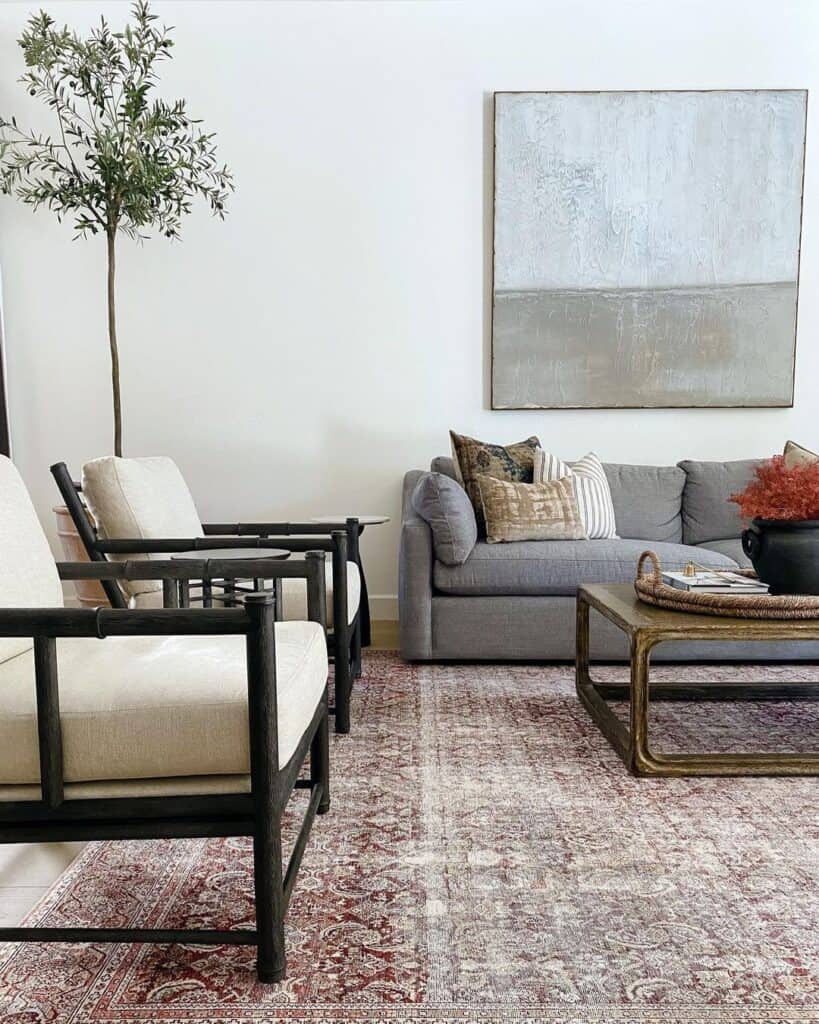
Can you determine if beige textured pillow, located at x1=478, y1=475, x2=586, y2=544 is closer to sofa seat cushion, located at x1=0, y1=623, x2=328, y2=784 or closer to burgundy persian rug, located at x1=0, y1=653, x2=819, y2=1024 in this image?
burgundy persian rug, located at x1=0, y1=653, x2=819, y2=1024

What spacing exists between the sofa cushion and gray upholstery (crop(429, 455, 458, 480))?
1107 millimetres

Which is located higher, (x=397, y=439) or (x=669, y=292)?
(x=669, y=292)

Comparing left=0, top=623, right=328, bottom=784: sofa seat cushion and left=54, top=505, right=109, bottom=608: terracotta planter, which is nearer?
left=0, top=623, right=328, bottom=784: sofa seat cushion

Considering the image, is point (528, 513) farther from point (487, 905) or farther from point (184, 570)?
point (487, 905)

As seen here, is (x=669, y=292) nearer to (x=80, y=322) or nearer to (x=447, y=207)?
(x=447, y=207)

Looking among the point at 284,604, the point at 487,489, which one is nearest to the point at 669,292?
the point at 487,489

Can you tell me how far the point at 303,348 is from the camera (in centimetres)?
449

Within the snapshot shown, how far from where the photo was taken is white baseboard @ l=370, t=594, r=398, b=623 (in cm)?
455

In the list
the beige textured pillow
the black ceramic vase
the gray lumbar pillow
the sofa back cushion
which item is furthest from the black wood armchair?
the sofa back cushion

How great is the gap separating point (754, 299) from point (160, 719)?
3966 mm

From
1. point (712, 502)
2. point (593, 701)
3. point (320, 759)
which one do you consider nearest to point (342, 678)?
point (320, 759)

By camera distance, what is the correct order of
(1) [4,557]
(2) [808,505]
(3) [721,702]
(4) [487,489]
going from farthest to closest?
(4) [487,489] → (3) [721,702] → (2) [808,505] → (1) [4,557]

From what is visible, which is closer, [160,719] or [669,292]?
[160,719]

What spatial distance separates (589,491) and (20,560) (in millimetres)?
2648
